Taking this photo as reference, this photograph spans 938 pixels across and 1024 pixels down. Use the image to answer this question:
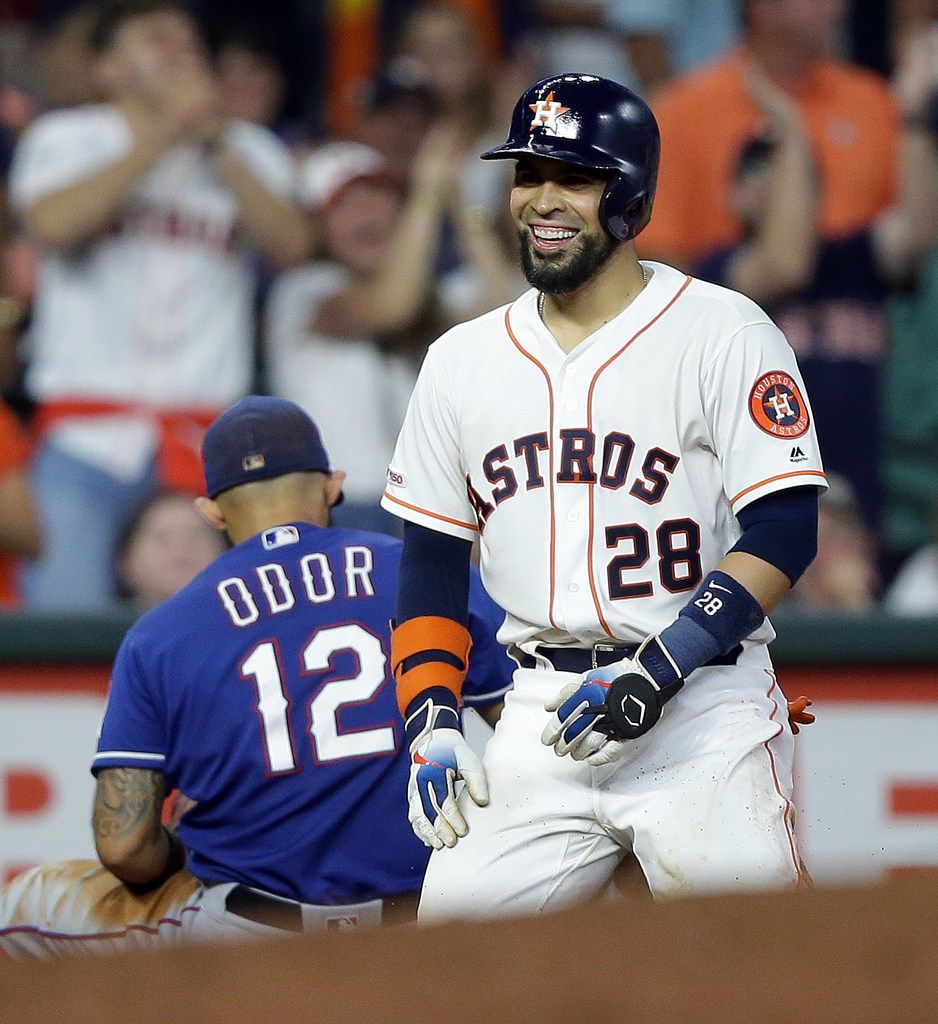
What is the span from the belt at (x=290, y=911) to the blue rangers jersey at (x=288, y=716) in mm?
27

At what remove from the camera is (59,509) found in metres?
6.08

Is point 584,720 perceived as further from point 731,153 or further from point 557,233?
point 731,153

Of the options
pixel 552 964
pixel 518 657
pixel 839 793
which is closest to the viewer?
pixel 552 964

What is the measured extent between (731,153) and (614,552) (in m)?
3.58

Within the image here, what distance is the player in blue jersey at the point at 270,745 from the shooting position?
3.91 meters

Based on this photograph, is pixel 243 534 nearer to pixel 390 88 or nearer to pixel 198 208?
pixel 198 208

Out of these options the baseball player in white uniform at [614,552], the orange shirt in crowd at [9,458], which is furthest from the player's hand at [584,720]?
the orange shirt in crowd at [9,458]

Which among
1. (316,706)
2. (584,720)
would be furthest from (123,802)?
(584,720)

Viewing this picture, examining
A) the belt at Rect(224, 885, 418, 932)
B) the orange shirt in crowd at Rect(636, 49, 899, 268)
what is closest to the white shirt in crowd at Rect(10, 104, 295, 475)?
A: the orange shirt in crowd at Rect(636, 49, 899, 268)

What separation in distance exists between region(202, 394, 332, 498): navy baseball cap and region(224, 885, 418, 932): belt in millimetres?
876

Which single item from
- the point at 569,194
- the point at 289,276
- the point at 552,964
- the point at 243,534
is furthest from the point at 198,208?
the point at 552,964

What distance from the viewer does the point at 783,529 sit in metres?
3.25

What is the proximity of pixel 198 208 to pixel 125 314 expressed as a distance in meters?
0.44

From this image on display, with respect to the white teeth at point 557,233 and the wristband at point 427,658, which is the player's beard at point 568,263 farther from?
the wristband at point 427,658
